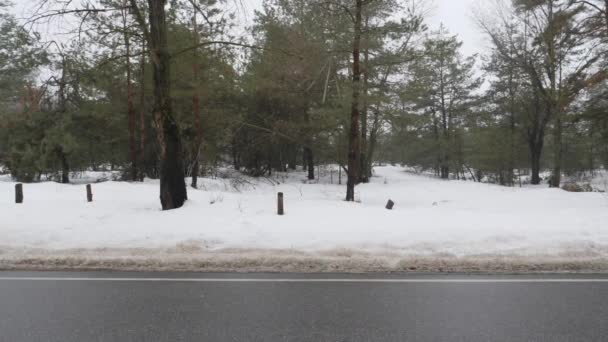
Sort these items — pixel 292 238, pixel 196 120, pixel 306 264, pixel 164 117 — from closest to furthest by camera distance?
pixel 306 264 → pixel 292 238 → pixel 164 117 → pixel 196 120

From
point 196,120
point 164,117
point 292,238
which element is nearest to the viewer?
point 292,238

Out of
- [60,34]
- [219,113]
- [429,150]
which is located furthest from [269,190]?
[429,150]

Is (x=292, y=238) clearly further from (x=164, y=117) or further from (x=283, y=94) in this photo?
(x=283, y=94)

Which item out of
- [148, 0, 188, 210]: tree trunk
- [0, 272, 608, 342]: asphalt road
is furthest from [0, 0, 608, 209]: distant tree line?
[0, 272, 608, 342]: asphalt road

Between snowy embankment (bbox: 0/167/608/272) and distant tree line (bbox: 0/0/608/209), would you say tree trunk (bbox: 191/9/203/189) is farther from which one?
snowy embankment (bbox: 0/167/608/272)

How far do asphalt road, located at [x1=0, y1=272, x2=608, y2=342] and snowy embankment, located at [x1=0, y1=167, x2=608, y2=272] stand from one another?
1.75 feet

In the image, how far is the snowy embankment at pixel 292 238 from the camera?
566cm

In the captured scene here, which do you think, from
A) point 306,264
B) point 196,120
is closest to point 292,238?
point 306,264

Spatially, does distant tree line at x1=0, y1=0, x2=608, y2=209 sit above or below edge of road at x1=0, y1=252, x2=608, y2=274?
above

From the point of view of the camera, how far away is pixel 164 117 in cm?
905

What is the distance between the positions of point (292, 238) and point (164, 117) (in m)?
4.78

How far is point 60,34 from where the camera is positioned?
27.2 ft

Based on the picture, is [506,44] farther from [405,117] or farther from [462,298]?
[462,298]

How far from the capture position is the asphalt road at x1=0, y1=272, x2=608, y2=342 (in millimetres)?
3307
